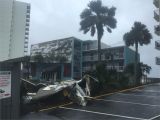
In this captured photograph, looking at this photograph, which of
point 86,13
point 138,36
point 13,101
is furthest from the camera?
point 138,36

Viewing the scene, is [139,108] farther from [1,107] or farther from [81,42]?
[81,42]

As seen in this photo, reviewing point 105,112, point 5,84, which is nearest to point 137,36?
point 105,112

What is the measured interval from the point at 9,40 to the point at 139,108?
12.6 m

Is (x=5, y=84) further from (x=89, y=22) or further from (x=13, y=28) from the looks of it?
(x=89, y=22)

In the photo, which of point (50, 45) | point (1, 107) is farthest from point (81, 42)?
point (1, 107)

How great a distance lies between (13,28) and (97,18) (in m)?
35.8

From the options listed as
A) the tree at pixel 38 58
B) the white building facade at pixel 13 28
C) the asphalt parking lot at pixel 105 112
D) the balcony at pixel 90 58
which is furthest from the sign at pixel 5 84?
the tree at pixel 38 58

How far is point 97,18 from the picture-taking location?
3919 cm

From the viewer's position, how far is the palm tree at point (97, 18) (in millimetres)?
38938

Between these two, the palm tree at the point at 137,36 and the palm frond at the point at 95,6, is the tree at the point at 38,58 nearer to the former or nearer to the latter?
the palm frond at the point at 95,6

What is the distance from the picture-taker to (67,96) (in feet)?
57.7

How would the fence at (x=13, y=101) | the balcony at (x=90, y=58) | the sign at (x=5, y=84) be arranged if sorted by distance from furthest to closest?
the balcony at (x=90, y=58)
the fence at (x=13, y=101)
the sign at (x=5, y=84)

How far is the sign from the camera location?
5.00m

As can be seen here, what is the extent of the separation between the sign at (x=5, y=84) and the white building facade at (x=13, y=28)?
3.73 ft
